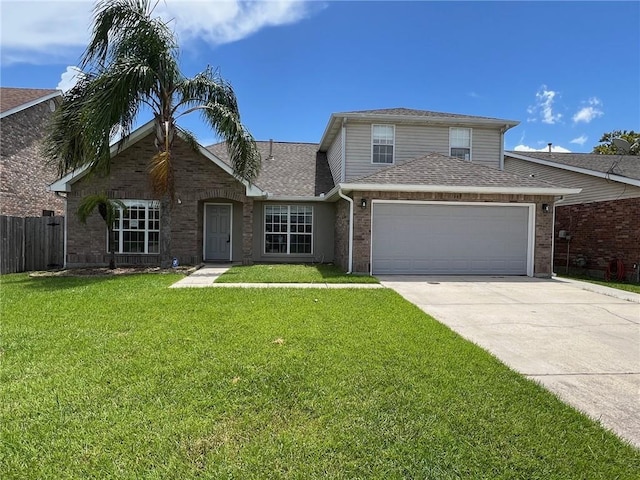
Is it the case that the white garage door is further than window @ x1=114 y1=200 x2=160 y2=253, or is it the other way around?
window @ x1=114 y1=200 x2=160 y2=253

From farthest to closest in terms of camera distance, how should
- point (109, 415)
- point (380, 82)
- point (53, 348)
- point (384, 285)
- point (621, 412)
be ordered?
1. point (380, 82)
2. point (384, 285)
3. point (53, 348)
4. point (621, 412)
5. point (109, 415)

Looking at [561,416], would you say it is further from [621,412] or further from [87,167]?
[87,167]

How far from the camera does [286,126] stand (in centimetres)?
2209

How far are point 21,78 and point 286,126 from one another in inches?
475

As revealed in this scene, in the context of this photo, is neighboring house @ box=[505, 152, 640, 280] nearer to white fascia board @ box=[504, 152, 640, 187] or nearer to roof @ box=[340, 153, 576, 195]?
white fascia board @ box=[504, 152, 640, 187]

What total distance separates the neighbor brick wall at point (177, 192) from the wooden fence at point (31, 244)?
2.99 ft

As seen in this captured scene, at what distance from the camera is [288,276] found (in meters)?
10.7

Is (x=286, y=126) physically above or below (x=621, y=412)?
above

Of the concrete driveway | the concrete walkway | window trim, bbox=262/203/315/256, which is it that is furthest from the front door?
the concrete driveway

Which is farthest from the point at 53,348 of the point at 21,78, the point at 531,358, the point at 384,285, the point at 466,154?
the point at 21,78

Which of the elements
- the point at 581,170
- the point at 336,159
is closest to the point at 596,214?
the point at 581,170

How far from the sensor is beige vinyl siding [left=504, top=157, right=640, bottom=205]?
13.3 meters

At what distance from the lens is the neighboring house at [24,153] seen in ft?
48.7

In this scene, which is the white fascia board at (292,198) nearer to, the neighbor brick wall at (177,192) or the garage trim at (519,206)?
the neighbor brick wall at (177,192)
